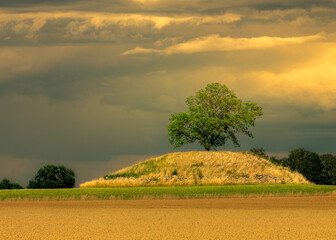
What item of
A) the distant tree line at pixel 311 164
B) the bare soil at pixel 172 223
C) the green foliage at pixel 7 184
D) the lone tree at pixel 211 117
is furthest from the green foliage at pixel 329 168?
the bare soil at pixel 172 223

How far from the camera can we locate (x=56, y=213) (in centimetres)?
2412

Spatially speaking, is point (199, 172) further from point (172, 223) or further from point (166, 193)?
point (172, 223)

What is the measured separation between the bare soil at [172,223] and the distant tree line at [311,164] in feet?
165

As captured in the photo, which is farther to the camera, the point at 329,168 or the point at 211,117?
the point at 329,168

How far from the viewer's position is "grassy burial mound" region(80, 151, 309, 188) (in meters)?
42.4

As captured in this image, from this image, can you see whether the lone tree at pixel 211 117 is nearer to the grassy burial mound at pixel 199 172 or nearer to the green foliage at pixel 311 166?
the grassy burial mound at pixel 199 172

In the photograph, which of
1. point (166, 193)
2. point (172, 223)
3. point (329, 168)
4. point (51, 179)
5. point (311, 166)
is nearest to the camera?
point (172, 223)

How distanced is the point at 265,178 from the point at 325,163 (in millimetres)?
41541

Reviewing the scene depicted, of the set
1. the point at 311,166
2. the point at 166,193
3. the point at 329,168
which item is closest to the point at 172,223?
the point at 166,193

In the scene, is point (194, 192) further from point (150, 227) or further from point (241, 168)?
point (150, 227)

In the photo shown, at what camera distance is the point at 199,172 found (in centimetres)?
4391

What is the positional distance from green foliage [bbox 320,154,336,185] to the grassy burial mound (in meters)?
32.5

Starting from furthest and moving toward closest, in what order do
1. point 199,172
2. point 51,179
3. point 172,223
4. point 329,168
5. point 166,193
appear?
point 329,168, point 51,179, point 199,172, point 166,193, point 172,223

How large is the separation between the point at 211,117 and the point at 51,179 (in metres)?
18.8
